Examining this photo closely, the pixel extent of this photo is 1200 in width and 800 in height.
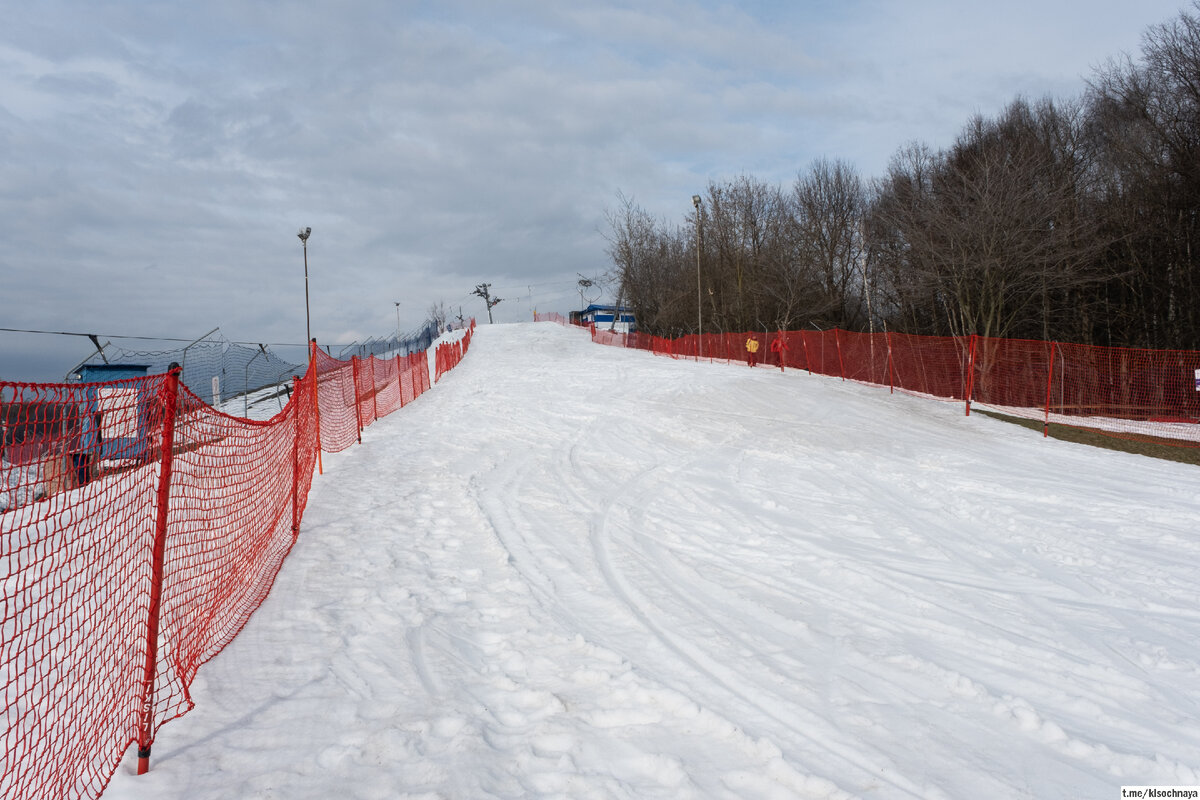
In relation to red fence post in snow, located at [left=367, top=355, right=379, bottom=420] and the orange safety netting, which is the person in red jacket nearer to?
the orange safety netting

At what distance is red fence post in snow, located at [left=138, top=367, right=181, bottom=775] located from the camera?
319 cm

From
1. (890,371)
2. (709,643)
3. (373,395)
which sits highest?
(890,371)

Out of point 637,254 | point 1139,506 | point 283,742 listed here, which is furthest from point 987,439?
point 637,254

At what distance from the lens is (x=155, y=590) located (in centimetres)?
339

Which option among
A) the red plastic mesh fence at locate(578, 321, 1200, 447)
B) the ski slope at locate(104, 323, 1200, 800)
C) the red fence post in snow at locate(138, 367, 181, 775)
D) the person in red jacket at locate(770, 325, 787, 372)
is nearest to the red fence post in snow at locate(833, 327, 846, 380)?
the red plastic mesh fence at locate(578, 321, 1200, 447)

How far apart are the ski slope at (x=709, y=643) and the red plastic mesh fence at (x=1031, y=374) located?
945 centimetres

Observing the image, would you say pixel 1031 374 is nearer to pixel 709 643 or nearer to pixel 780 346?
pixel 780 346

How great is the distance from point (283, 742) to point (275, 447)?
472 centimetres

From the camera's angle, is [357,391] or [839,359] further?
[839,359]

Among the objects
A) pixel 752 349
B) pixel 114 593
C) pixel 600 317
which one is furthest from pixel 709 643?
pixel 600 317

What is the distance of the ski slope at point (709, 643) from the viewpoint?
10.8 feet

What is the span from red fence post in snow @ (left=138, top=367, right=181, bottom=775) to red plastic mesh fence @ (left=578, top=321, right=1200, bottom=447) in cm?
1812

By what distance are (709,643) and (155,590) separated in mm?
3382

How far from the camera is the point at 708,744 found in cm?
351
